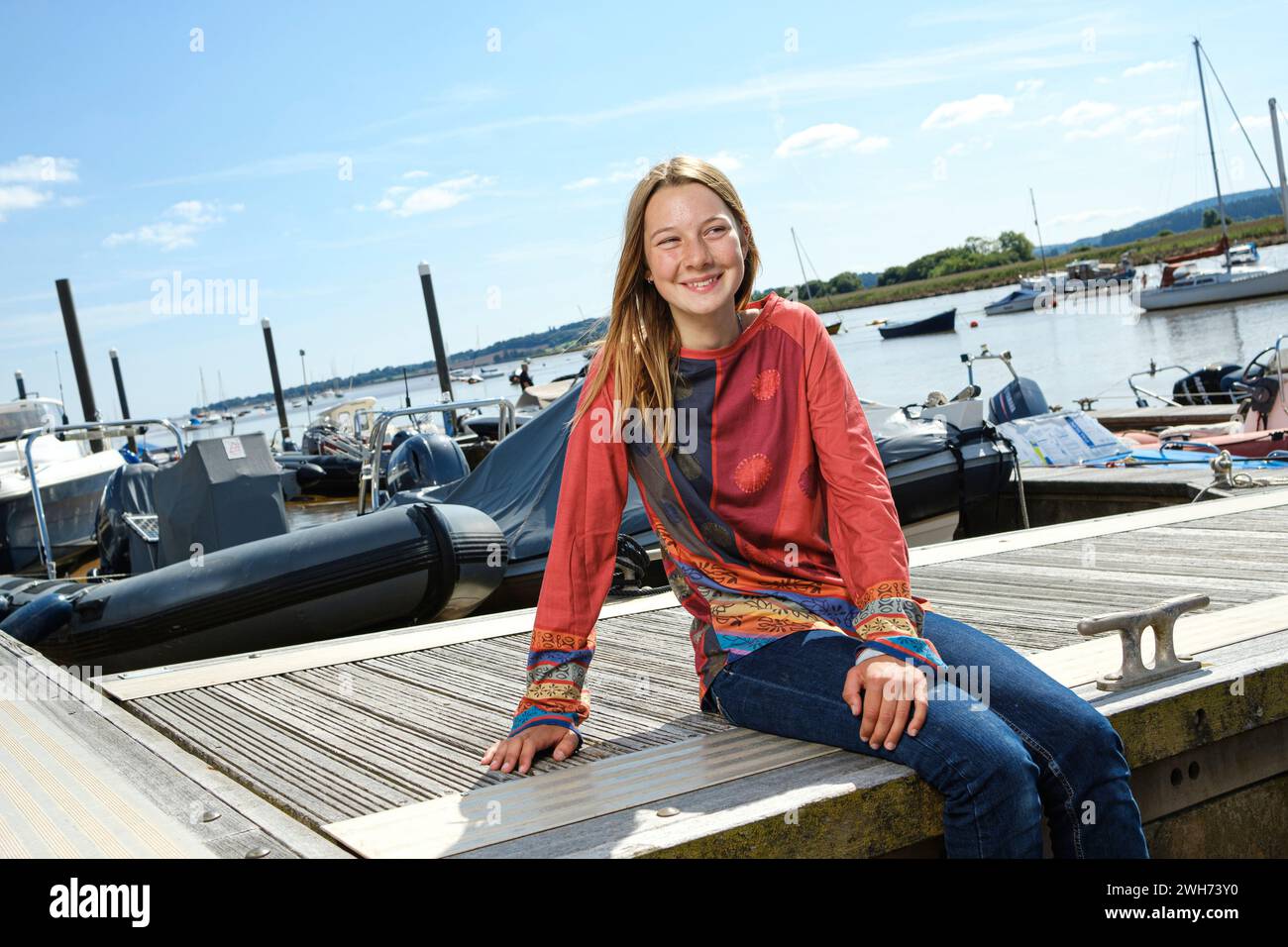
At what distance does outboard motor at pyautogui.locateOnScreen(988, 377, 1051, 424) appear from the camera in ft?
38.5

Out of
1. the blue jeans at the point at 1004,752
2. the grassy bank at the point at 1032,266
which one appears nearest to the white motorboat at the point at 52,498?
the blue jeans at the point at 1004,752

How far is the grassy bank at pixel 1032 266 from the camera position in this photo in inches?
3119

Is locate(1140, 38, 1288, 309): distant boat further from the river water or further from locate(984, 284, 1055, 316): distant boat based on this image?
locate(984, 284, 1055, 316): distant boat

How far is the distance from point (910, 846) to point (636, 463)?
101 centimetres

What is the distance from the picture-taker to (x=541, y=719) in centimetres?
253

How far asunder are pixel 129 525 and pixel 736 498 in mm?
7161

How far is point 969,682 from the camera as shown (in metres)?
2.26

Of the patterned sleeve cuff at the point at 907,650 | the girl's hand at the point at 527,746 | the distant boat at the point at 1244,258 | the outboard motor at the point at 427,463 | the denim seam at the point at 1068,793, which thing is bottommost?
the denim seam at the point at 1068,793

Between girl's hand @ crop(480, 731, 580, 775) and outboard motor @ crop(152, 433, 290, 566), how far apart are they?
489cm

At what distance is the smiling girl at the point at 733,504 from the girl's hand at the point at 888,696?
1 centimetres

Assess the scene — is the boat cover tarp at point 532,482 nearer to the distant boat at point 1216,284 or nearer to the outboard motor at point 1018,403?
the outboard motor at point 1018,403

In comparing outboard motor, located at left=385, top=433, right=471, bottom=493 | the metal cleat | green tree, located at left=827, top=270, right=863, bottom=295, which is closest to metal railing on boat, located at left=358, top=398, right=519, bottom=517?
outboard motor, located at left=385, top=433, right=471, bottom=493
